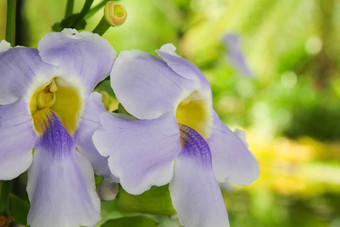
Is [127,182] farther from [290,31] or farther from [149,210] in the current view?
[290,31]

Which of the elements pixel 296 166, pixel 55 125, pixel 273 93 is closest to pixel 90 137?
pixel 55 125

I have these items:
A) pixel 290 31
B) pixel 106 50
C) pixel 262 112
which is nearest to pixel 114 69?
pixel 106 50

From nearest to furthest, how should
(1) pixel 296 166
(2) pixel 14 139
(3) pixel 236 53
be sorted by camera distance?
(2) pixel 14 139 → (3) pixel 236 53 → (1) pixel 296 166

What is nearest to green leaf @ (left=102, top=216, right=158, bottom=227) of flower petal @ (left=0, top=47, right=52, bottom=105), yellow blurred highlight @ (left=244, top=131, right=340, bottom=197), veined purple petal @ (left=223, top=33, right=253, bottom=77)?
flower petal @ (left=0, top=47, right=52, bottom=105)

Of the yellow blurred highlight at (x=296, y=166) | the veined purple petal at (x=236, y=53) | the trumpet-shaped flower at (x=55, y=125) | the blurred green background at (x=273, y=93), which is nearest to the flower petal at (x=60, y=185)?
the trumpet-shaped flower at (x=55, y=125)

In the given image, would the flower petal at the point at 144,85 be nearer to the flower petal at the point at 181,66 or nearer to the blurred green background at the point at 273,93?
the flower petal at the point at 181,66

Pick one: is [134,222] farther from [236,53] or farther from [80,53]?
[236,53]
